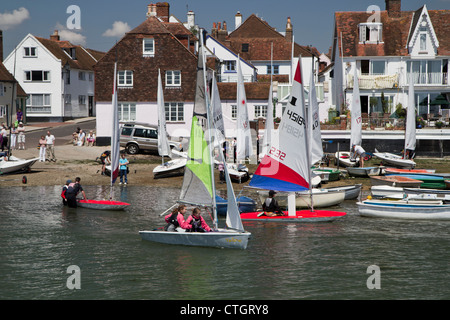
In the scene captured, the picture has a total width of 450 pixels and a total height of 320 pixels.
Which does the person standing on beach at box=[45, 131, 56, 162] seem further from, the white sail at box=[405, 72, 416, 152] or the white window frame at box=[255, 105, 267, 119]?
the white sail at box=[405, 72, 416, 152]

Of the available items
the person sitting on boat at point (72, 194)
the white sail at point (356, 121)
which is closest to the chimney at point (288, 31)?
the white sail at point (356, 121)

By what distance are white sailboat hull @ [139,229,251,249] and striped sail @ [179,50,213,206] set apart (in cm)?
149

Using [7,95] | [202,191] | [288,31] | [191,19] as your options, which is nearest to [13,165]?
[202,191]

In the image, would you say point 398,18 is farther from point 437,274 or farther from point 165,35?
point 437,274

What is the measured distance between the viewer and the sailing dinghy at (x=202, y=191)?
2302cm

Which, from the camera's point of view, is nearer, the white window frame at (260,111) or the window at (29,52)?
the white window frame at (260,111)

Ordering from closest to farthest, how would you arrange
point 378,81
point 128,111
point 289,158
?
point 289,158
point 128,111
point 378,81

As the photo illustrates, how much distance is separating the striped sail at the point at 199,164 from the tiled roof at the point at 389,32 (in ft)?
134

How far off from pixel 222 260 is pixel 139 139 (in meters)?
30.5

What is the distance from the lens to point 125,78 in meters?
59.0

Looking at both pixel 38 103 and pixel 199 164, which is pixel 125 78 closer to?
pixel 38 103

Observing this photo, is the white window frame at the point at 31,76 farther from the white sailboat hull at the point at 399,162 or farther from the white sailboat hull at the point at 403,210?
the white sailboat hull at the point at 403,210

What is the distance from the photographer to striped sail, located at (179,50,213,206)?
75.7ft
